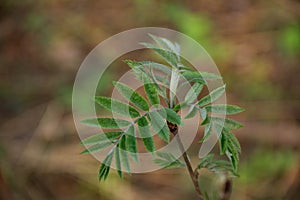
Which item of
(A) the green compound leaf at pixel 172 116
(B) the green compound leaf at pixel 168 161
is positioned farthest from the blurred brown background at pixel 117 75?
(A) the green compound leaf at pixel 172 116

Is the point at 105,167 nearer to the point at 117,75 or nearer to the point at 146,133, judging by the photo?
the point at 146,133

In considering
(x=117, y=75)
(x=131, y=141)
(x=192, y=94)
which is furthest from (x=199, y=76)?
(x=117, y=75)

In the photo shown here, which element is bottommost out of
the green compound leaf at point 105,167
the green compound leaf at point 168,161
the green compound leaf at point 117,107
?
the green compound leaf at point 168,161

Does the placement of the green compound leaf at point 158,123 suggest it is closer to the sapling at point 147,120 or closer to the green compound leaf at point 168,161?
the sapling at point 147,120

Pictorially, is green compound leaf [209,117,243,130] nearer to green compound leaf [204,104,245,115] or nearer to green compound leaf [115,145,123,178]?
green compound leaf [204,104,245,115]

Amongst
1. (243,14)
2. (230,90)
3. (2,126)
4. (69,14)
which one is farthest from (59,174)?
(243,14)

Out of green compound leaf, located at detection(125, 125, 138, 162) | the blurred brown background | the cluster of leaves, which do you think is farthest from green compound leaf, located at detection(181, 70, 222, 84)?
the blurred brown background
